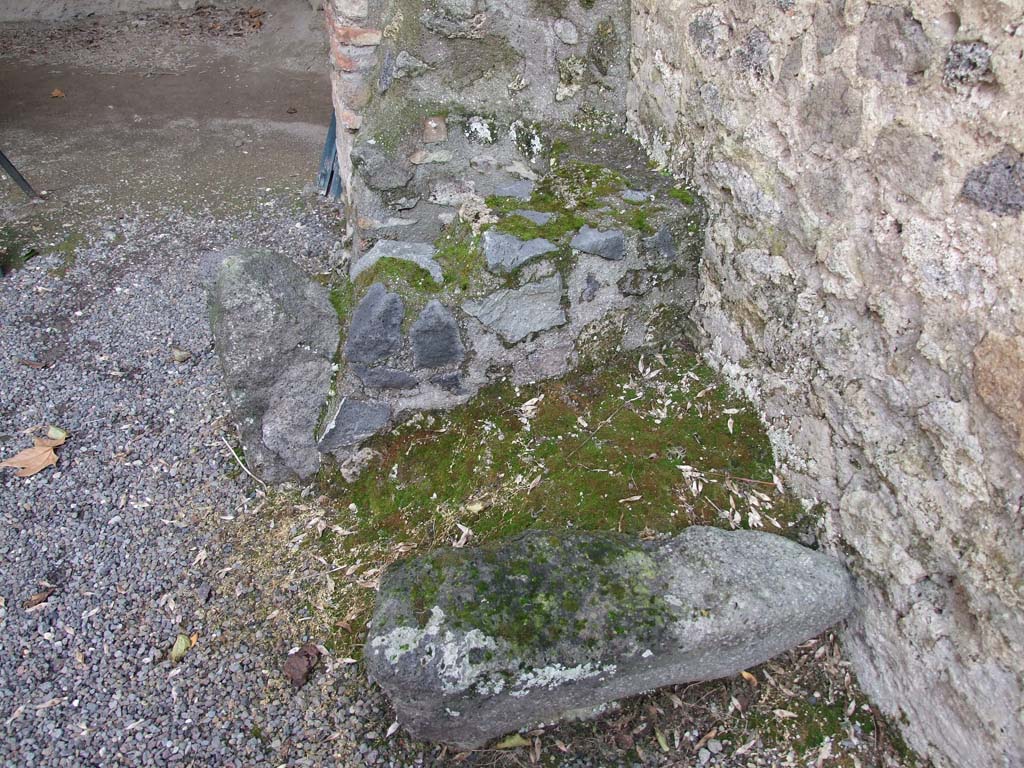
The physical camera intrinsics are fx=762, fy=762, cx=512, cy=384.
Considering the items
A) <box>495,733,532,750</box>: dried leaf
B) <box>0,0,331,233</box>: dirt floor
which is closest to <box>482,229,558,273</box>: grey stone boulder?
<box>495,733,532,750</box>: dried leaf

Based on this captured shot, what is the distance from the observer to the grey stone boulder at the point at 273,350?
101 inches

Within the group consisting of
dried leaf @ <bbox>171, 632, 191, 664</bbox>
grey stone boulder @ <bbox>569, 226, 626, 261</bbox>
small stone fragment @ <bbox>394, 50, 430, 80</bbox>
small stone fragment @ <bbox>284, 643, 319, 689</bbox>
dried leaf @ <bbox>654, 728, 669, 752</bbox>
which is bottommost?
dried leaf @ <bbox>171, 632, 191, 664</bbox>

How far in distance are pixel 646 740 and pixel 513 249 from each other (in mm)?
1501

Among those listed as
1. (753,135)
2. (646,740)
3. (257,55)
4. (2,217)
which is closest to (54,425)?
(2,217)

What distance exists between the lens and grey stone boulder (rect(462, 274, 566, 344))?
8.18 feet

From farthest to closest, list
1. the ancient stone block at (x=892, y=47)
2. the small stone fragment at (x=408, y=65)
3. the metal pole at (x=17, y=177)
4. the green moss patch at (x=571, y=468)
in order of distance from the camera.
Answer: the metal pole at (x=17, y=177)
the small stone fragment at (x=408, y=65)
the green moss patch at (x=571, y=468)
the ancient stone block at (x=892, y=47)

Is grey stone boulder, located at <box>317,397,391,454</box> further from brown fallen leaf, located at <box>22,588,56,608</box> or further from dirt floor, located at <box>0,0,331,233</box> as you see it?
dirt floor, located at <box>0,0,331,233</box>

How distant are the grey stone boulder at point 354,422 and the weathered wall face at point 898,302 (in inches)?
48.0

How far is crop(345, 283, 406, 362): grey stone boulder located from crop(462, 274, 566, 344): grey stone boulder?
0.76 ft

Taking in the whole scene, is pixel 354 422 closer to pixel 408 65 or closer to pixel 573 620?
pixel 573 620

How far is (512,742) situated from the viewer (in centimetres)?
201

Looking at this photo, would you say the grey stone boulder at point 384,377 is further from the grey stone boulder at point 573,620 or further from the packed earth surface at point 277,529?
the grey stone boulder at point 573,620

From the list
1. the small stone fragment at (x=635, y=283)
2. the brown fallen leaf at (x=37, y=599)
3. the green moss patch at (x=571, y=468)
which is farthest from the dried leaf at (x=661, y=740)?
the brown fallen leaf at (x=37, y=599)

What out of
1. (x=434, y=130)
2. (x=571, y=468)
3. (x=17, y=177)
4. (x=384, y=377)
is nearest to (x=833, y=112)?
(x=571, y=468)
